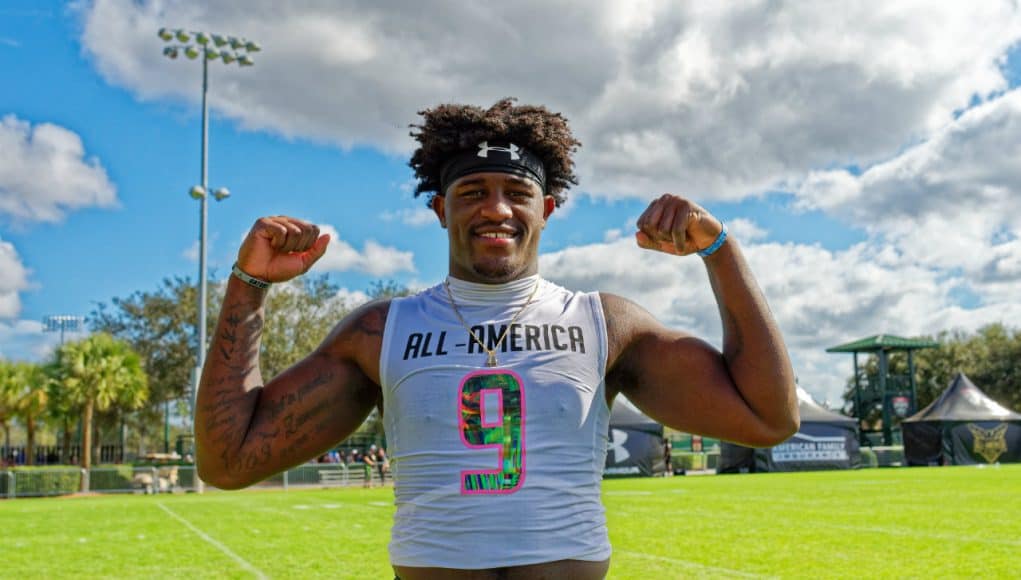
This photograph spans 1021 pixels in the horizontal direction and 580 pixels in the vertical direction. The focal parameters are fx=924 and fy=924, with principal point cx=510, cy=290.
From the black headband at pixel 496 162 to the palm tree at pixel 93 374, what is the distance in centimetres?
3448

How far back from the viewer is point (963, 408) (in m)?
34.8

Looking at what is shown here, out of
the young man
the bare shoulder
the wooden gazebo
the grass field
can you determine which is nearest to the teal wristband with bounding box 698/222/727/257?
the young man

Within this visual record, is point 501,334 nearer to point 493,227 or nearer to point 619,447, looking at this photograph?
point 493,227

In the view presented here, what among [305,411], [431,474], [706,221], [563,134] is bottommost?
[431,474]

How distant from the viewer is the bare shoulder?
8.40ft

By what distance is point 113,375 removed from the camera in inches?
1358

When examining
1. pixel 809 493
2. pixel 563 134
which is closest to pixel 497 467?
pixel 563 134

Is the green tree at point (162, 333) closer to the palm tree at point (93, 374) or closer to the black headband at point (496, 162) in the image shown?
the palm tree at point (93, 374)

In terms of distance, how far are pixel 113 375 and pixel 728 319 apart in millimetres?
35685

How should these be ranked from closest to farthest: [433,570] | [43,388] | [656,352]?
[433,570]
[656,352]
[43,388]

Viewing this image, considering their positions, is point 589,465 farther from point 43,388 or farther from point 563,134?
point 43,388

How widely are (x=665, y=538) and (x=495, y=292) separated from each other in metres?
8.06

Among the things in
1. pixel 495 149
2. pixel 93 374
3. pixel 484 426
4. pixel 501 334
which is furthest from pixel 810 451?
pixel 484 426

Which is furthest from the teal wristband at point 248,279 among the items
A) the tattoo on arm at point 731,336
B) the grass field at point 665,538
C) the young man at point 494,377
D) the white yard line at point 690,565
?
the white yard line at point 690,565
